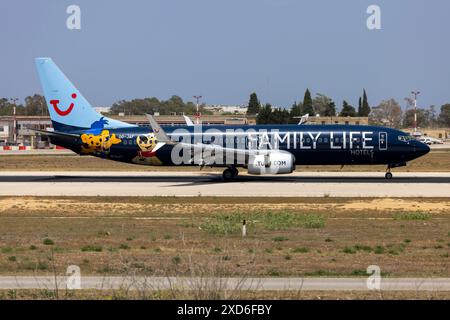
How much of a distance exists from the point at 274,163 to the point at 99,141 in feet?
44.6

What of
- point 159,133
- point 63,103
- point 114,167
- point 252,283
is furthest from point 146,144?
point 252,283

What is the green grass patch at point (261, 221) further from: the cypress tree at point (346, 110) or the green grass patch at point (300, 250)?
the cypress tree at point (346, 110)

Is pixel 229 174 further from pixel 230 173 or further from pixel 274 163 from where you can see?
pixel 274 163

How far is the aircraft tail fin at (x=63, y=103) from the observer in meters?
58.3

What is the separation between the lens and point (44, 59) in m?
58.8

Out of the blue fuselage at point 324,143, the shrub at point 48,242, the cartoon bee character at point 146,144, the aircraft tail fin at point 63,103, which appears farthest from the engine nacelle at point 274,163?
the shrub at point 48,242

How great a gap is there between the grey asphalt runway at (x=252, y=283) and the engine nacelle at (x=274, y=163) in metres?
34.4

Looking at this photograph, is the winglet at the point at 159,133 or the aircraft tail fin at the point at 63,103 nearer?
the winglet at the point at 159,133

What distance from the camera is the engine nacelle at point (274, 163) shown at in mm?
53375

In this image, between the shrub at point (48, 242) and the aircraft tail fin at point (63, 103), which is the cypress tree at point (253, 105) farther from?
the shrub at point (48, 242)

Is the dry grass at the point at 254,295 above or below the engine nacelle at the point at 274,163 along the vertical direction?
below

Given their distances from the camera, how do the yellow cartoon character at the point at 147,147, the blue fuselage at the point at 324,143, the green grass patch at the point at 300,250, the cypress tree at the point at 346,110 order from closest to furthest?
1. the green grass patch at the point at 300,250
2. the blue fuselage at the point at 324,143
3. the yellow cartoon character at the point at 147,147
4. the cypress tree at the point at 346,110

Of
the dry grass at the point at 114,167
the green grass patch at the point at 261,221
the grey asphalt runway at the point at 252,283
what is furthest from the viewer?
the dry grass at the point at 114,167

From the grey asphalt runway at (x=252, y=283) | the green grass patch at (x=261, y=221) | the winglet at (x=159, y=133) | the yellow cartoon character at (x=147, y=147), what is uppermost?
the winglet at (x=159, y=133)
